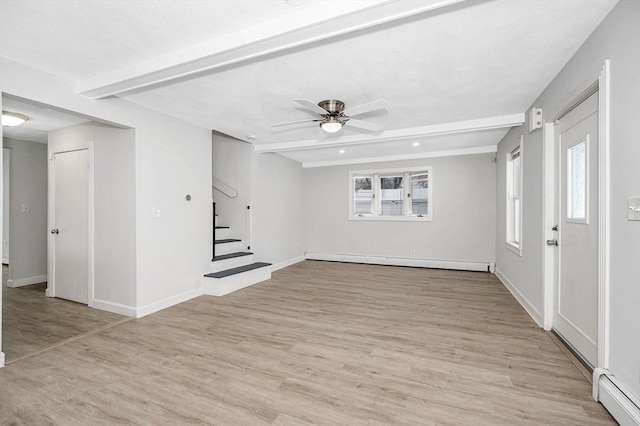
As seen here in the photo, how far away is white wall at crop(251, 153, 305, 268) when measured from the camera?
19.0 feet

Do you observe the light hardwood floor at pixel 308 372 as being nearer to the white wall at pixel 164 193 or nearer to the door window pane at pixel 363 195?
the white wall at pixel 164 193

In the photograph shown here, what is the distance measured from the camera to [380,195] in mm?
7062

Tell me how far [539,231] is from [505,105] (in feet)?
5.00

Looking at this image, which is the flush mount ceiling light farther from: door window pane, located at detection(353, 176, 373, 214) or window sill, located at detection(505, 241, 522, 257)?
window sill, located at detection(505, 241, 522, 257)

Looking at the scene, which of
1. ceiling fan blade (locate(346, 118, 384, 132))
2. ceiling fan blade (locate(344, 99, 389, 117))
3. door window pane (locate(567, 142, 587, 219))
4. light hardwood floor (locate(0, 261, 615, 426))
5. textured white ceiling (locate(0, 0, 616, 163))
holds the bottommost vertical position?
→ light hardwood floor (locate(0, 261, 615, 426))

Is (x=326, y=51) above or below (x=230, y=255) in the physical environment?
above

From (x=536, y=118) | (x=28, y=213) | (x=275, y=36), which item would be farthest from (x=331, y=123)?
(x=28, y=213)

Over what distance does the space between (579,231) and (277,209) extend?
5.01m

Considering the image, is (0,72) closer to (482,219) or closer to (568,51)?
(568,51)

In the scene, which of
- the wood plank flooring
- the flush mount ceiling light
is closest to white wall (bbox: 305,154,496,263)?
the wood plank flooring

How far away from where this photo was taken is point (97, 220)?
3.80 m

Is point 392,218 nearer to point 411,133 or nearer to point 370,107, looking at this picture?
point 411,133

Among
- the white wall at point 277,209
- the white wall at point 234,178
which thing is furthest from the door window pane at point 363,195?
the white wall at point 234,178

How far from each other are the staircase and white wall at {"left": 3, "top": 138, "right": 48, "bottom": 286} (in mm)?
3021
